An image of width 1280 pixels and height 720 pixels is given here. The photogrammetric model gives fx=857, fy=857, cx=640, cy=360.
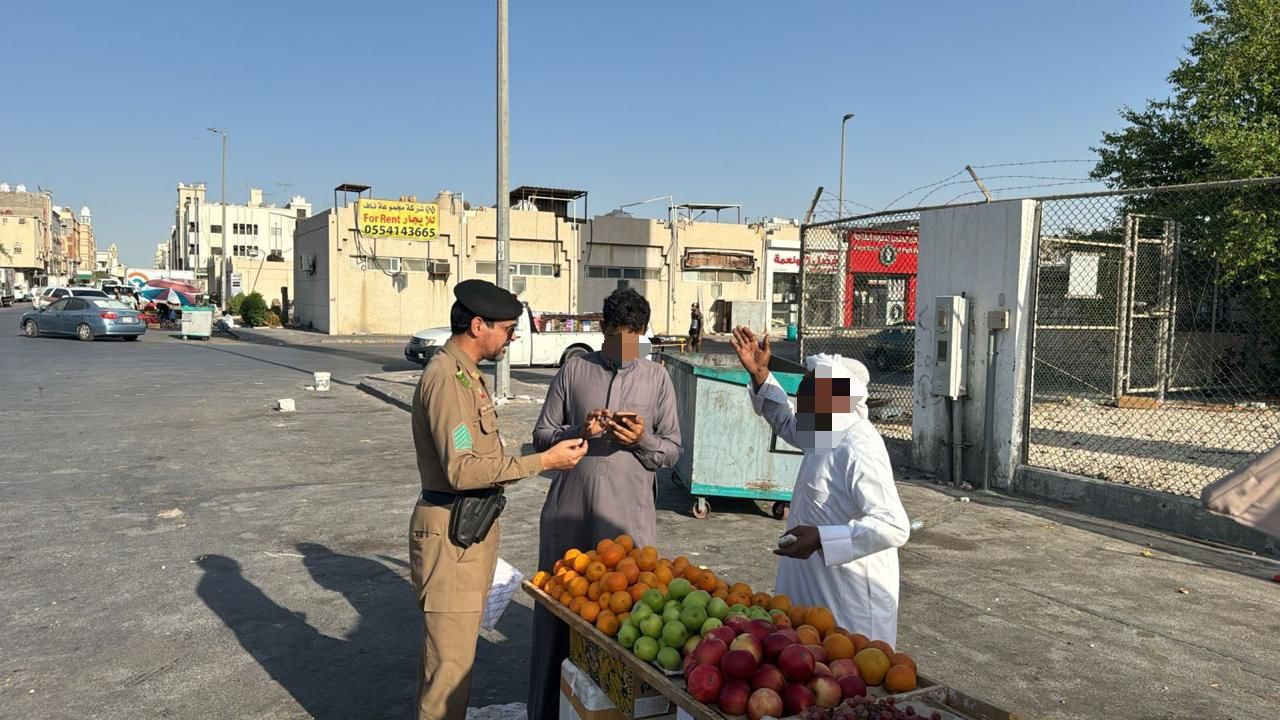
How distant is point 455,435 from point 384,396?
13.0m

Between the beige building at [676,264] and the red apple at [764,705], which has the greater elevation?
the beige building at [676,264]

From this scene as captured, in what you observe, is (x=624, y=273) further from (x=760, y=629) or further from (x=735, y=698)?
(x=735, y=698)

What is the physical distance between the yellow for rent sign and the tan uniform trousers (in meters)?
35.3

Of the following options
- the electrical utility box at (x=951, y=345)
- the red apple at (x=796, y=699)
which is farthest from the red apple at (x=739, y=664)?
the electrical utility box at (x=951, y=345)

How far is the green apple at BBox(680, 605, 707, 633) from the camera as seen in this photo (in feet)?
9.18

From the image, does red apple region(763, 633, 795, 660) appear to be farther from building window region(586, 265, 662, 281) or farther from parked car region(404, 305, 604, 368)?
building window region(586, 265, 662, 281)

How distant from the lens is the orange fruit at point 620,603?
3.03m

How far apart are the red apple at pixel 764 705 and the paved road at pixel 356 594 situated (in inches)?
86.1

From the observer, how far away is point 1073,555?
661 centimetres

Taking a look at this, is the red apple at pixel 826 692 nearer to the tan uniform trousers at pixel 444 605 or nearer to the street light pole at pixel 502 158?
the tan uniform trousers at pixel 444 605

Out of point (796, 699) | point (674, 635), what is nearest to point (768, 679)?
point (796, 699)

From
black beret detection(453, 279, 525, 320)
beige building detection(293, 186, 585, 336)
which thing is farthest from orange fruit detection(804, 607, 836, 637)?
beige building detection(293, 186, 585, 336)

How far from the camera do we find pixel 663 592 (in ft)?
10.1

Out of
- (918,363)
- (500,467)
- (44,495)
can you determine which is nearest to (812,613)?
(500,467)
